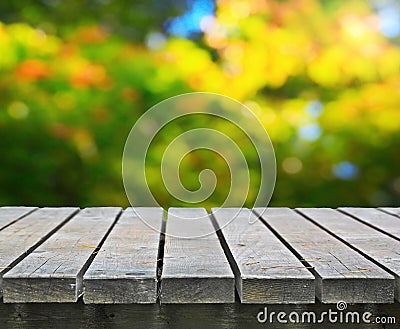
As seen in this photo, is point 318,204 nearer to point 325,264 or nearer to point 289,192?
point 289,192

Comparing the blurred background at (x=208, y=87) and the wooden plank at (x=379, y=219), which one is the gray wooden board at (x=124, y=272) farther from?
the blurred background at (x=208, y=87)

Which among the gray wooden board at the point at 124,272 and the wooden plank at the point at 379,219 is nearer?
the gray wooden board at the point at 124,272

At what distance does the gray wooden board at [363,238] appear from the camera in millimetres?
1195

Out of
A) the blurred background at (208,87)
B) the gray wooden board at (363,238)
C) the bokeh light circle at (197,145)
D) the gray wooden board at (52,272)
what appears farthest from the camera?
the blurred background at (208,87)

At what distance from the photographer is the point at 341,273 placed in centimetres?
108

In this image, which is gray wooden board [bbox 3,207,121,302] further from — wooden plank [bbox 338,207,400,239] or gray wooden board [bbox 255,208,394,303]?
wooden plank [bbox 338,207,400,239]

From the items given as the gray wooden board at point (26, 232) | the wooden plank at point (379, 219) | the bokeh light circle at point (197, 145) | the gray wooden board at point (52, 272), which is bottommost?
the gray wooden board at point (52, 272)

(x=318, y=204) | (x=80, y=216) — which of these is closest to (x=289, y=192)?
(x=318, y=204)

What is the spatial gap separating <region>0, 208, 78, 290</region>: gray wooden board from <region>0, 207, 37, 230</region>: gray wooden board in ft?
0.07

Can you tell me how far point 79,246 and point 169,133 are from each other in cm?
213

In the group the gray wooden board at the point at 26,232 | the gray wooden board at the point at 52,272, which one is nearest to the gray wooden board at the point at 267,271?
the gray wooden board at the point at 52,272

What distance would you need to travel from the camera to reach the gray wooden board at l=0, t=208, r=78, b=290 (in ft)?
3.98

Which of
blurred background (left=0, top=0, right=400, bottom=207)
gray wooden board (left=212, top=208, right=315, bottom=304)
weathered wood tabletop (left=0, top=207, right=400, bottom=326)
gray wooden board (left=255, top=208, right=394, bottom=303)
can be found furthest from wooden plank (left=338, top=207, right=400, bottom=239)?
blurred background (left=0, top=0, right=400, bottom=207)

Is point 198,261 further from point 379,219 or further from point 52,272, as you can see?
point 379,219
